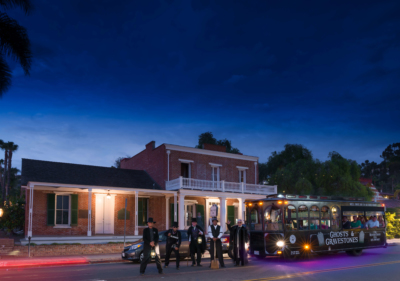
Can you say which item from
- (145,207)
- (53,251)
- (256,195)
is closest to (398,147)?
(256,195)

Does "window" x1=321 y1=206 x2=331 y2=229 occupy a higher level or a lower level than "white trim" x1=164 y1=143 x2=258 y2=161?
lower

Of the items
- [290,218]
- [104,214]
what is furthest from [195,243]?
[104,214]

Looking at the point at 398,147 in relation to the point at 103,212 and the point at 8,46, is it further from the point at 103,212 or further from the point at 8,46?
the point at 8,46

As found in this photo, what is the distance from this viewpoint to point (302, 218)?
50.9 ft

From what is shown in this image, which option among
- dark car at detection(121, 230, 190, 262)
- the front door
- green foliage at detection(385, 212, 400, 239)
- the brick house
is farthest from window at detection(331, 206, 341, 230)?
green foliage at detection(385, 212, 400, 239)

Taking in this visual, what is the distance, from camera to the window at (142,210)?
27.0 metres

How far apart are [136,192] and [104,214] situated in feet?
10.0

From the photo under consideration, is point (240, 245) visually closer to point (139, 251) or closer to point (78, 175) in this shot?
point (139, 251)

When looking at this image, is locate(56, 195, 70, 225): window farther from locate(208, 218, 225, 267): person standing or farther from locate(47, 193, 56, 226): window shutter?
locate(208, 218, 225, 267): person standing

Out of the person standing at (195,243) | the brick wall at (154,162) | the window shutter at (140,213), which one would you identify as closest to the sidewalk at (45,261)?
the person standing at (195,243)

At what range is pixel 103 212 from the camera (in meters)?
25.6

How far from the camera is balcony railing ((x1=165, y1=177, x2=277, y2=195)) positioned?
27.6 m

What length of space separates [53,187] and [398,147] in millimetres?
121847

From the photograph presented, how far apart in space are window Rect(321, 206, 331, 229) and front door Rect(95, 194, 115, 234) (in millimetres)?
14831
